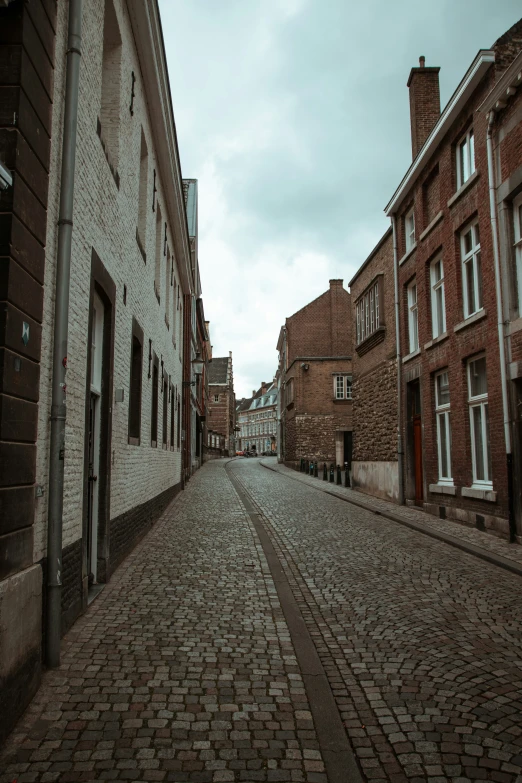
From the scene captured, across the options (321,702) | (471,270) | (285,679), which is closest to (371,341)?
(471,270)

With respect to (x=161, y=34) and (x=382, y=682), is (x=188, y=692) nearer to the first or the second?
(x=382, y=682)

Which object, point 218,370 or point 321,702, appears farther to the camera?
point 218,370

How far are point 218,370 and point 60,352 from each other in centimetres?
7395

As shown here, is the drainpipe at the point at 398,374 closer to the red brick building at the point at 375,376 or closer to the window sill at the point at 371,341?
the red brick building at the point at 375,376

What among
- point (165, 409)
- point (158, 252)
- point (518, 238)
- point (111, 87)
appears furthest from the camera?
point (165, 409)

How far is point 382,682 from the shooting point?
4.05 meters

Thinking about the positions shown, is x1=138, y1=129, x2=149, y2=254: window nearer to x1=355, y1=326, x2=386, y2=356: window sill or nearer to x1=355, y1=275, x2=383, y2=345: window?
x1=355, y1=326, x2=386, y2=356: window sill

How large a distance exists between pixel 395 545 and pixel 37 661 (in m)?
6.58

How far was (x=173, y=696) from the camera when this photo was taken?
3.76m

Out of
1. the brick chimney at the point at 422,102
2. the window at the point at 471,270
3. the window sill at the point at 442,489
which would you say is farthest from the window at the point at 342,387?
the window at the point at 471,270

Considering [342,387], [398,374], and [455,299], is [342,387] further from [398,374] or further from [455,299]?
[455,299]

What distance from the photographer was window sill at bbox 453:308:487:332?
11109 millimetres

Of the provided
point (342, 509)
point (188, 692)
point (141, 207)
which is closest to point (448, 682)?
point (188, 692)

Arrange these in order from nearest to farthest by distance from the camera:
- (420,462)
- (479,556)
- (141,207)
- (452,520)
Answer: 1. (479,556)
2. (141,207)
3. (452,520)
4. (420,462)
